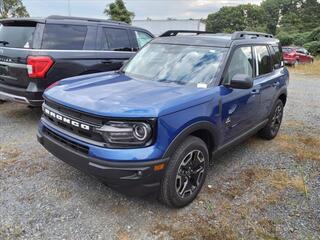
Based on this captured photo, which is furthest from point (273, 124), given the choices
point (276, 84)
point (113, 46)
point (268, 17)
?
point (268, 17)

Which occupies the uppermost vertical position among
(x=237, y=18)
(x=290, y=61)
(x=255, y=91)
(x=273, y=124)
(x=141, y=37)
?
(x=237, y=18)

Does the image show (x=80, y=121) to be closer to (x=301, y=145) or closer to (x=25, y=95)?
(x=25, y=95)

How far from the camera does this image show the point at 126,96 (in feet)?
9.96

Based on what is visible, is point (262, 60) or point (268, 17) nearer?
point (262, 60)

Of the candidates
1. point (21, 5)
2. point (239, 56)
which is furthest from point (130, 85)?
point (21, 5)

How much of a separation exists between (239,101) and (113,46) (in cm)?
341

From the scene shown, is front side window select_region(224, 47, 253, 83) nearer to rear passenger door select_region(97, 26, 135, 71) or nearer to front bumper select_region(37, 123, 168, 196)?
front bumper select_region(37, 123, 168, 196)

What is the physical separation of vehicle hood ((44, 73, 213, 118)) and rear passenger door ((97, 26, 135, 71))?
2383mm

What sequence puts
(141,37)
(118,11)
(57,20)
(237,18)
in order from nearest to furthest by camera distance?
(57,20), (141,37), (118,11), (237,18)

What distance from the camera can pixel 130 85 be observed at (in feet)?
11.5

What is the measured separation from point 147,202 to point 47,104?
61.3 inches

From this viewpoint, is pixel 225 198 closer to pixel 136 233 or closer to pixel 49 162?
pixel 136 233

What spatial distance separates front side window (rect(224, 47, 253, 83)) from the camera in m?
3.82

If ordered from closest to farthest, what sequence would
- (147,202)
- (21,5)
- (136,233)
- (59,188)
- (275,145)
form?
(136,233) → (147,202) → (59,188) → (275,145) → (21,5)
